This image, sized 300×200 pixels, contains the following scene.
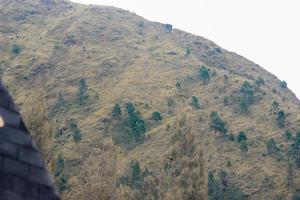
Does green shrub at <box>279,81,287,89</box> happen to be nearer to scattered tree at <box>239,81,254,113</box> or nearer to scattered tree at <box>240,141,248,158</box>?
scattered tree at <box>239,81,254,113</box>

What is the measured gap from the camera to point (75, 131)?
54.9m

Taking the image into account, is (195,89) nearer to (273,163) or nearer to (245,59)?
(273,163)

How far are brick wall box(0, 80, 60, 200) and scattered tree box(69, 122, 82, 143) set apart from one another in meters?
48.1

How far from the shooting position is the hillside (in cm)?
3087

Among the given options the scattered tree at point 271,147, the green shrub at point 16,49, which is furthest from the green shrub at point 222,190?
the green shrub at point 16,49

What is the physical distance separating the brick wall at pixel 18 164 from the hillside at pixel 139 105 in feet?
58.5

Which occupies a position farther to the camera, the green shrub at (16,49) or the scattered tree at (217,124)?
the green shrub at (16,49)

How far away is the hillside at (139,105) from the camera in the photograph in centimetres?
3087

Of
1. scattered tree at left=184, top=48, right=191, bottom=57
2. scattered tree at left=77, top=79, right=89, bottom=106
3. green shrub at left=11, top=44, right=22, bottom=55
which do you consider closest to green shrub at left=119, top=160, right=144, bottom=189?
scattered tree at left=77, top=79, right=89, bottom=106

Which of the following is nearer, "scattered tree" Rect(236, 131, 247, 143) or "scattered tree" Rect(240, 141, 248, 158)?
"scattered tree" Rect(240, 141, 248, 158)

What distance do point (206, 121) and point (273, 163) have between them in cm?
1091

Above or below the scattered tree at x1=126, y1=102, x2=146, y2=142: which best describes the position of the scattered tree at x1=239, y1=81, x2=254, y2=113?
above

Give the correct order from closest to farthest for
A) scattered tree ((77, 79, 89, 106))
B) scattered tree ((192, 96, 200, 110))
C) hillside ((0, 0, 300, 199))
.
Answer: hillside ((0, 0, 300, 199)) < scattered tree ((192, 96, 200, 110)) < scattered tree ((77, 79, 89, 106))

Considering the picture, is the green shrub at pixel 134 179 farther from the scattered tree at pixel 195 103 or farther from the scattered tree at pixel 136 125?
the scattered tree at pixel 195 103
